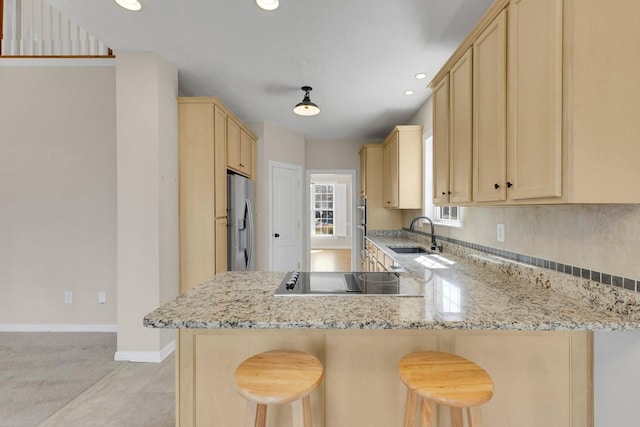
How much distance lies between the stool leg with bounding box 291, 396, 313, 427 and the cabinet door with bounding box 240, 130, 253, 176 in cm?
307

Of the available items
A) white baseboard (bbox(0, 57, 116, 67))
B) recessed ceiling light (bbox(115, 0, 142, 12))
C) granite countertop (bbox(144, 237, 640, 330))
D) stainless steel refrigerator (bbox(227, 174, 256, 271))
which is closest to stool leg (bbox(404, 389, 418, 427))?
granite countertop (bbox(144, 237, 640, 330))

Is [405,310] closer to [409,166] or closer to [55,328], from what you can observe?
[409,166]

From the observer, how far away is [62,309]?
3314mm

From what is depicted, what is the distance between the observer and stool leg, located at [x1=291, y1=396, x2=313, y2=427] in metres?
1.11

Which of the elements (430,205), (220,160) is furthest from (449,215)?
(220,160)

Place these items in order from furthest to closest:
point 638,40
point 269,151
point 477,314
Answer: point 269,151 → point 477,314 → point 638,40

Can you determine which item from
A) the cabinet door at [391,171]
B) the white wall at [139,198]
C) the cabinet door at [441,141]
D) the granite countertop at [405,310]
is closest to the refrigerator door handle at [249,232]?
the white wall at [139,198]

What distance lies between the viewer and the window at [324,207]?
9.83 metres

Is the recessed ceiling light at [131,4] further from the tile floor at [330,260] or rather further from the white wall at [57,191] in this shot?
the tile floor at [330,260]

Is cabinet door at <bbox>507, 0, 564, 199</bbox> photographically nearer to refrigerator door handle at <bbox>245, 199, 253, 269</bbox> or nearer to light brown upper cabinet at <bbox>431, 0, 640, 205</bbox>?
light brown upper cabinet at <bbox>431, 0, 640, 205</bbox>

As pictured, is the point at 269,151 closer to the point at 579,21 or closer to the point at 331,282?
the point at 331,282

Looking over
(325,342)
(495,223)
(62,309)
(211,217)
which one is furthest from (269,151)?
(325,342)

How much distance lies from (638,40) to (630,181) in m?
0.47

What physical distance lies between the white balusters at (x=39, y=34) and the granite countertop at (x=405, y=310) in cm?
332
